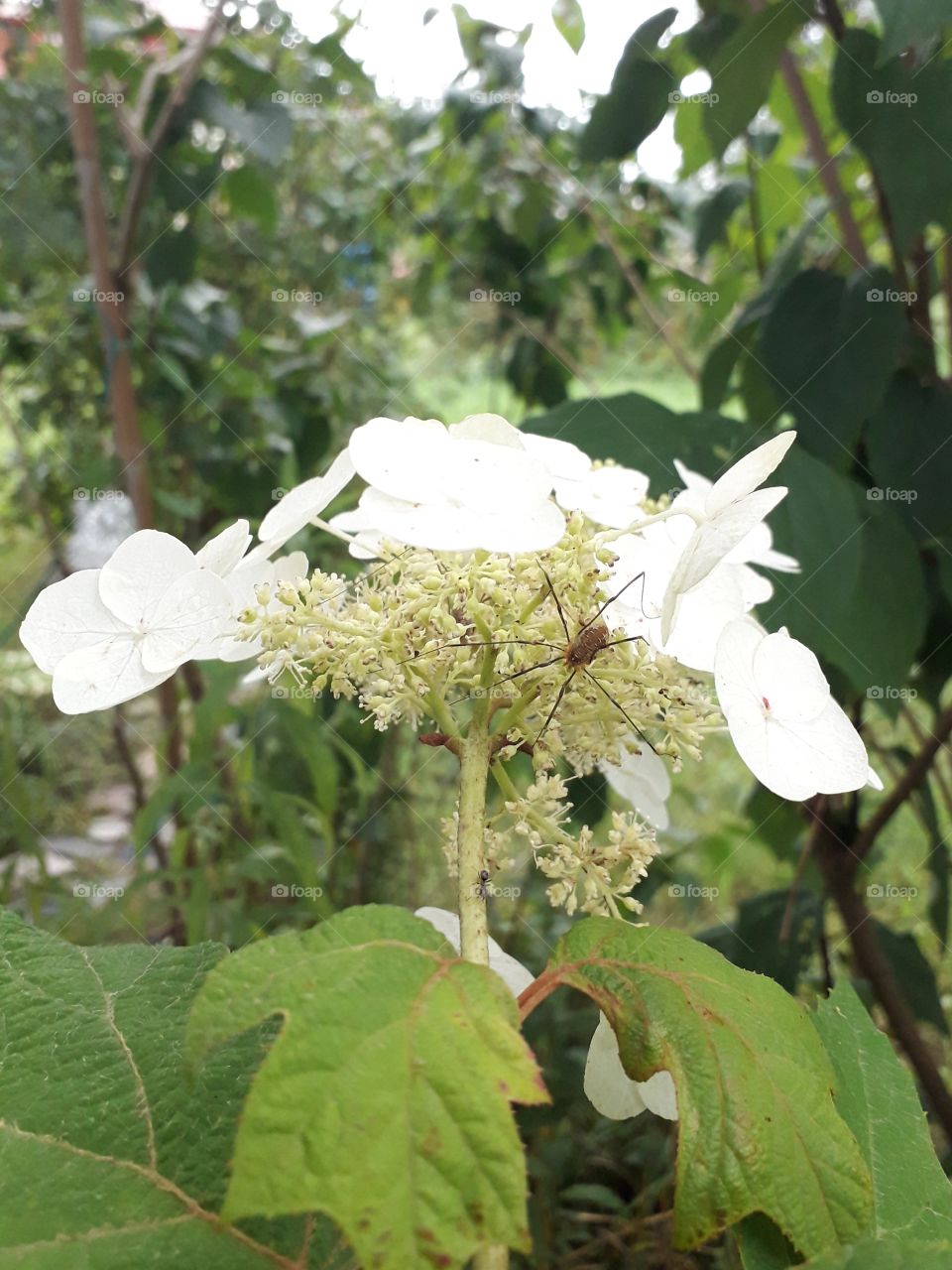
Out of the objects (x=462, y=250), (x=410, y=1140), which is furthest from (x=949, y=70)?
(x=462, y=250)

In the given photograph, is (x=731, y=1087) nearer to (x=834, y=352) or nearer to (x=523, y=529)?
(x=523, y=529)

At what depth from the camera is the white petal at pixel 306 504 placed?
0.45m

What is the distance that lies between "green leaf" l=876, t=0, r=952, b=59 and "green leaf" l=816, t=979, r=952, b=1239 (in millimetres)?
676

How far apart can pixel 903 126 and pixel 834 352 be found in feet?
0.70

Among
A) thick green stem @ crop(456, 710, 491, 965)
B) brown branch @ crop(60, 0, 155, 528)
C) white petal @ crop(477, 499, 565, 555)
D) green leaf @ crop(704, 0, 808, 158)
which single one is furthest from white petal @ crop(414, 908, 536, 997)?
brown branch @ crop(60, 0, 155, 528)

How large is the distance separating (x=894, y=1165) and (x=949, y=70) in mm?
894

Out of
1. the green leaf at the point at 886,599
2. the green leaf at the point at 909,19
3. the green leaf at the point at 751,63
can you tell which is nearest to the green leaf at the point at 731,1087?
the green leaf at the point at 886,599

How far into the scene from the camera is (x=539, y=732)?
1.47ft

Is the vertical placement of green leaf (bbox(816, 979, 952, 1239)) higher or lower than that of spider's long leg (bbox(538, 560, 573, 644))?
lower

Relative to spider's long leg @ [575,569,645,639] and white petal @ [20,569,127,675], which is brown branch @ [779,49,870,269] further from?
white petal @ [20,569,127,675]

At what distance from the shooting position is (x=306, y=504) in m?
0.47

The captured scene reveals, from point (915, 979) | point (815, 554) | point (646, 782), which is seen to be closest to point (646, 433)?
point (815, 554)

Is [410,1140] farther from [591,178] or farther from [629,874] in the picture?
[591,178]

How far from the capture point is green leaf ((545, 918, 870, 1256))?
0.36m
